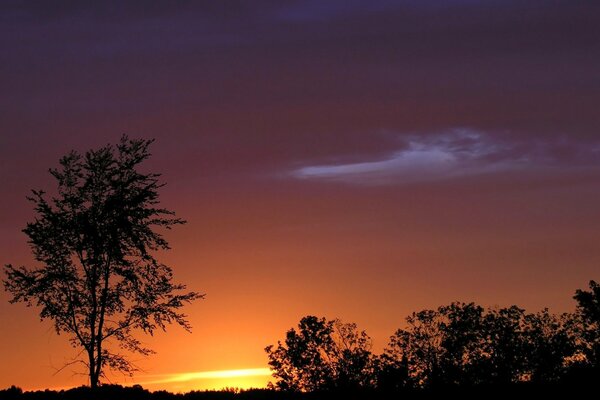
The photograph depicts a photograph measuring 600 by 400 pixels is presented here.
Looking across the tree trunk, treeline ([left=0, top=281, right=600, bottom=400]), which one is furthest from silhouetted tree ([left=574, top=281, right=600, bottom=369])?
the tree trunk

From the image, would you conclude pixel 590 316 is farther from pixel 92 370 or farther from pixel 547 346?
pixel 92 370

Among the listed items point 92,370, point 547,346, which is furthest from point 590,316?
point 92,370

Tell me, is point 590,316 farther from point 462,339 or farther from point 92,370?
point 92,370

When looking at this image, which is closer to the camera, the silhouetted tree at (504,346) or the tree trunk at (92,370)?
the tree trunk at (92,370)

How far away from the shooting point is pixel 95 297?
53781 millimetres

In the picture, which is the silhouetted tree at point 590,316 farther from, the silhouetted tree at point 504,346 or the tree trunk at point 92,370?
the tree trunk at point 92,370

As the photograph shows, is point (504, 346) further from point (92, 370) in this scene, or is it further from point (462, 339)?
point (92, 370)

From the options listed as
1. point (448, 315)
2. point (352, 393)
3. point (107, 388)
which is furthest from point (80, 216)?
point (448, 315)

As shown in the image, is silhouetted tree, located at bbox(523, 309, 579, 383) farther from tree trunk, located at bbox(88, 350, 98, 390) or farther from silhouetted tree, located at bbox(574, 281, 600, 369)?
A: tree trunk, located at bbox(88, 350, 98, 390)

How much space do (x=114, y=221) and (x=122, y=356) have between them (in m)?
9.06

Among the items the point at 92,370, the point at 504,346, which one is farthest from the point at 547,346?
the point at 92,370

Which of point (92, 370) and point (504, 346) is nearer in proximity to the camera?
point (92, 370)

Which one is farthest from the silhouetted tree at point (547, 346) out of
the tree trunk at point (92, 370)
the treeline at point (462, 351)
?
the tree trunk at point (92, 370)

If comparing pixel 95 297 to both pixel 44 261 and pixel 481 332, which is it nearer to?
pixel 44 261
